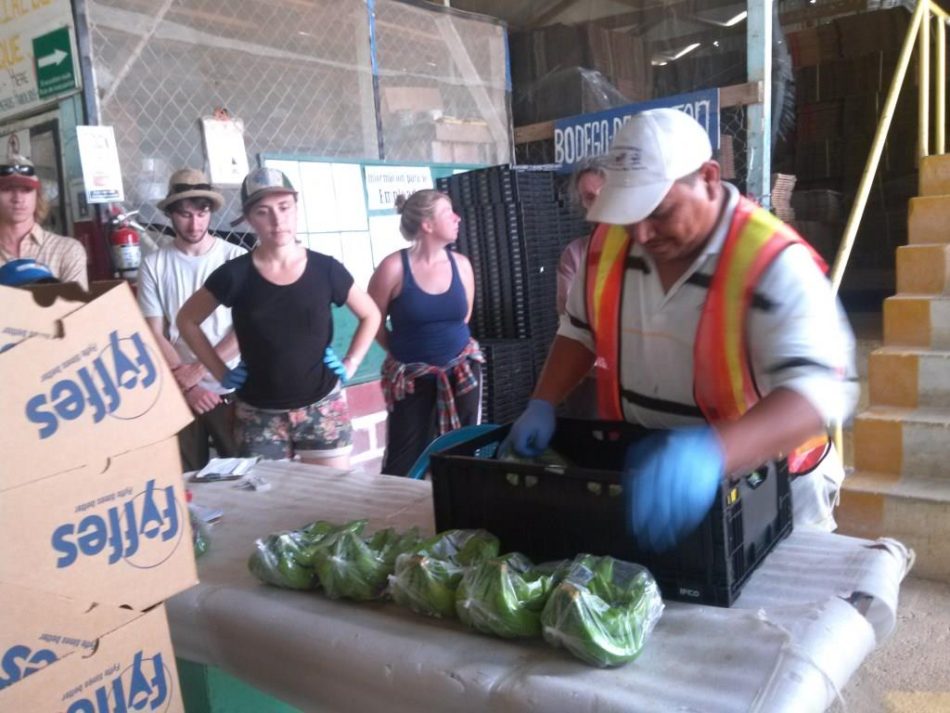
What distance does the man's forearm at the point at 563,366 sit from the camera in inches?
88.6

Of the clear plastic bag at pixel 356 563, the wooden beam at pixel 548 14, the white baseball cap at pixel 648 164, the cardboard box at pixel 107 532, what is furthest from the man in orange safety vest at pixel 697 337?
the wooden beam at pixel 548 14

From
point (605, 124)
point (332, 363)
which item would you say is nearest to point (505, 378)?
point (332, 363)

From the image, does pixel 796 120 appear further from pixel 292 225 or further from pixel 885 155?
pixel 292 225

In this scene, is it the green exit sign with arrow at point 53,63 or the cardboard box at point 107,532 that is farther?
the green exit sign with arrow at point 53,63

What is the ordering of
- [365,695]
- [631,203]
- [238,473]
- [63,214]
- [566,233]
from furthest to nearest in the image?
[566,233] < [63,214] < [238,473] < [631,203] < [365,695]

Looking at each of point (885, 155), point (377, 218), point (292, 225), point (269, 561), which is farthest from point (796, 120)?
point (269, 561)

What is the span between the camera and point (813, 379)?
1609mm

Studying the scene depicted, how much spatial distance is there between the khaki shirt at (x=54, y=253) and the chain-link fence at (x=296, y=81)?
0.61 metres

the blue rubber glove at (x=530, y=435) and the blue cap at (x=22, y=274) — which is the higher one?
the blue cap at (x=22, y=274)

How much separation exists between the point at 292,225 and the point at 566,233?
8.53 feet

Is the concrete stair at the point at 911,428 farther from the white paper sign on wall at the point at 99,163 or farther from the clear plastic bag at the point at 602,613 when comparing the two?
the white paper sign on wall at the point at 99,163

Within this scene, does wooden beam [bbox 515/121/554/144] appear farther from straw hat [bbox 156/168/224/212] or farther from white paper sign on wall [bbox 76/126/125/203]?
white paper sign on wall [bbox 76/126/125/203]

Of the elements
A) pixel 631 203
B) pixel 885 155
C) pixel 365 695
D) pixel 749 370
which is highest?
pixel 885 155

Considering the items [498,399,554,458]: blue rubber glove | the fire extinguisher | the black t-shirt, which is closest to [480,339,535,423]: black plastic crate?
the black t-shirt
